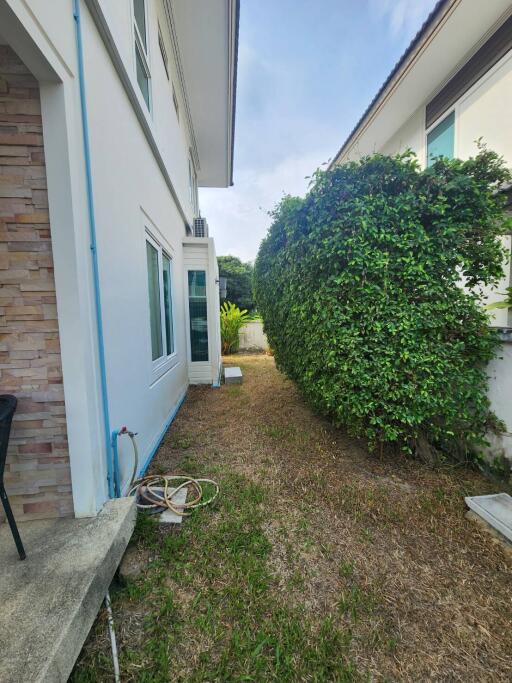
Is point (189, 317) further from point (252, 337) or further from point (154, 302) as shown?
point (252, 337)

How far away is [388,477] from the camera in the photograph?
2.81 meters

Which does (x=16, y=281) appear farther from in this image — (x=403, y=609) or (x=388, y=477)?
(x=388, y=477)

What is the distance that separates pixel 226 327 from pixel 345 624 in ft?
31.8

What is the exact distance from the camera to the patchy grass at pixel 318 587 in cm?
129

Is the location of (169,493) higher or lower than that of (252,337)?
lower

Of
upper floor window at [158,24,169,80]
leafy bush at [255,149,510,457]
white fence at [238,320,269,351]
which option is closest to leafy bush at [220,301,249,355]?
white fence at [238,320,269,351]

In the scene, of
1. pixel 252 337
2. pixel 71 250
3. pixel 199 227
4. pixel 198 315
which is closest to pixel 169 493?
pixel 71 250

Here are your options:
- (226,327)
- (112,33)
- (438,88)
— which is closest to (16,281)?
(112,33)

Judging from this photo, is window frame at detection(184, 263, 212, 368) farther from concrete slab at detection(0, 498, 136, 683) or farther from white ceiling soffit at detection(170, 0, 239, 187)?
concrete slab at detection(0, 498, 136, 683)

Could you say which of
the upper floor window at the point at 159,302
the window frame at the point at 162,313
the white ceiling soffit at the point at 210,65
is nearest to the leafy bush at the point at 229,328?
the white ceiling soffit at the point at 210,65

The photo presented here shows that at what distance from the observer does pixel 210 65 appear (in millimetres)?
5277

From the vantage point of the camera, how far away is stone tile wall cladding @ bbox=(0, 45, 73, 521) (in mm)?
1557

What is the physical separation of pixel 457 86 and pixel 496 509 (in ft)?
23.2

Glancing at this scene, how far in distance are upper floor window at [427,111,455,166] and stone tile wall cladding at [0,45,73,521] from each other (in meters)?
6.37
